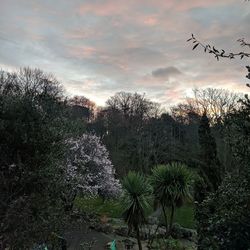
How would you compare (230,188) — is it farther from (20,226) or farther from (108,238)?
(108,238)

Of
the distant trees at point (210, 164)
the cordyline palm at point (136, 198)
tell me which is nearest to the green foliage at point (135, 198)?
the cordyline palm at point (136, 198)

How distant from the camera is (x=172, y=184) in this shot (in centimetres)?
1762

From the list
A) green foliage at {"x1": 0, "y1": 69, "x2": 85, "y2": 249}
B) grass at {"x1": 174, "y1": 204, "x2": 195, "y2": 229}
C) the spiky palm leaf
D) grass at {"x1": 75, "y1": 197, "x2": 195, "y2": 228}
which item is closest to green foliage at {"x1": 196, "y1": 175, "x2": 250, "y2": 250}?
green foliage at {"x1": 0, "y1": 69, "x2": 85, "y2": 249}

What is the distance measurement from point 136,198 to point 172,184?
1571 mm

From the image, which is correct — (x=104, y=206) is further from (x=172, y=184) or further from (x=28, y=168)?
(x=28, y=168)

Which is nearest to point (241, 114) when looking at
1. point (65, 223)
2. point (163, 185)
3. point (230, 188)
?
point (230, 188)

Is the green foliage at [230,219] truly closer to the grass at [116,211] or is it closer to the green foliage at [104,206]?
the grass at [116,211]

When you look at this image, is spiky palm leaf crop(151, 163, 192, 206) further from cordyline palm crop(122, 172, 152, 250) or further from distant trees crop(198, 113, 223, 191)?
distant trees crop(198, 113, 223, 191)

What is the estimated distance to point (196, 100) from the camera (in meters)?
58.5

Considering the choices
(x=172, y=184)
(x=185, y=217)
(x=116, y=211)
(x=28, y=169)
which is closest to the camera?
(x=28, y=169)

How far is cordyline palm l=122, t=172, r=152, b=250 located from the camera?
17281 millimetres

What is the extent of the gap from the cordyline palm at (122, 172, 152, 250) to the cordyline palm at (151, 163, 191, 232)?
18.3 inches

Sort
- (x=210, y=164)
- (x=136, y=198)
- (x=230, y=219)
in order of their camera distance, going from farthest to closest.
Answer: (x=210, y=164), (x=136, y=198), (x=230, y=219)

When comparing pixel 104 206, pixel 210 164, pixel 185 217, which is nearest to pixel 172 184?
pixel 210 164
